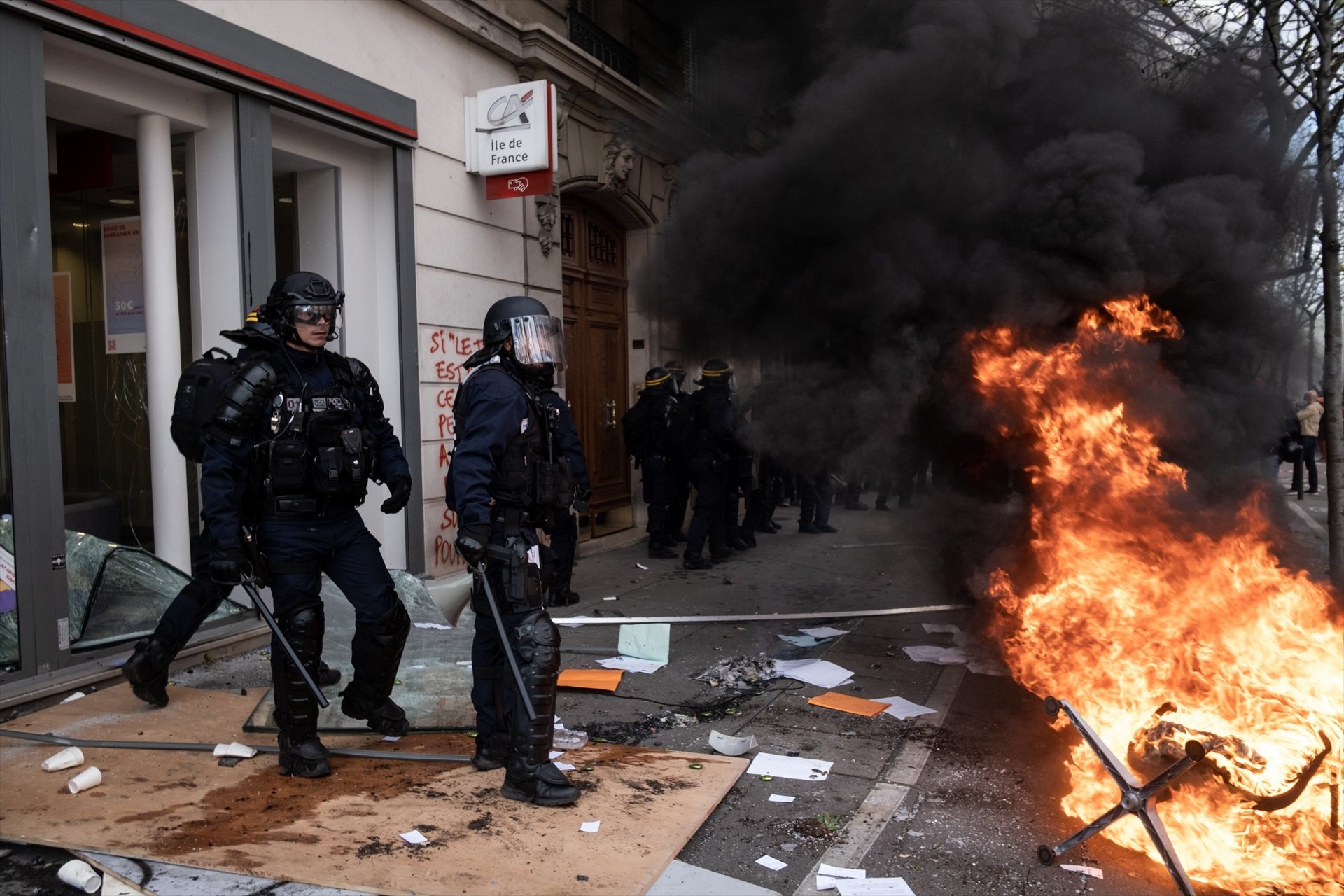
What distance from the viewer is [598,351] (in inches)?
428

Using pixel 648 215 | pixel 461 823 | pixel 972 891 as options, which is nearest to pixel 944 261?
pixel 972 891

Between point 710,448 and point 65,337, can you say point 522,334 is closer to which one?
point 65,337

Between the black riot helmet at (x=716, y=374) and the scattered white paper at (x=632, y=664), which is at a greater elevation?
the black riot helmet at (x=716, y=374)

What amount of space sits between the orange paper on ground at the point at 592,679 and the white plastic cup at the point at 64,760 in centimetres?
220

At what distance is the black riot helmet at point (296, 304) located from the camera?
4.05 metres

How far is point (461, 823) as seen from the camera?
3.54m

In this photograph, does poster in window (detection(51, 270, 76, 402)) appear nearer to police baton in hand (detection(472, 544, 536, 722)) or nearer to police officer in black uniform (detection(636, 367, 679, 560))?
police baton in hand (detection(472, 544, 536, 722))

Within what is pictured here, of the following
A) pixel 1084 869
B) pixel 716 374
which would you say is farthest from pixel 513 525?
pixel 716 374

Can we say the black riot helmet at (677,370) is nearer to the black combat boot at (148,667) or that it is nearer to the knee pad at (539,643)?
the black combat boot at (148,667)

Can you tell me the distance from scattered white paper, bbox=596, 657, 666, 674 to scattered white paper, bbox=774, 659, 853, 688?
0.71 metres

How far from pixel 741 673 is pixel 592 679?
0.85 m

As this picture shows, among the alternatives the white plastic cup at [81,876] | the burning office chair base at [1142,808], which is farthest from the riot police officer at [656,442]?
the white plastic cup at [81,876]

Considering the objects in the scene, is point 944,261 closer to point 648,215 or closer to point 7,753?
point 7,753

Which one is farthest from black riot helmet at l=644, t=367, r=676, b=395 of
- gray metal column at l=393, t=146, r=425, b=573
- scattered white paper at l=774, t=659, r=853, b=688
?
scattered white paper at l=774, t=659, r=853, b=688
